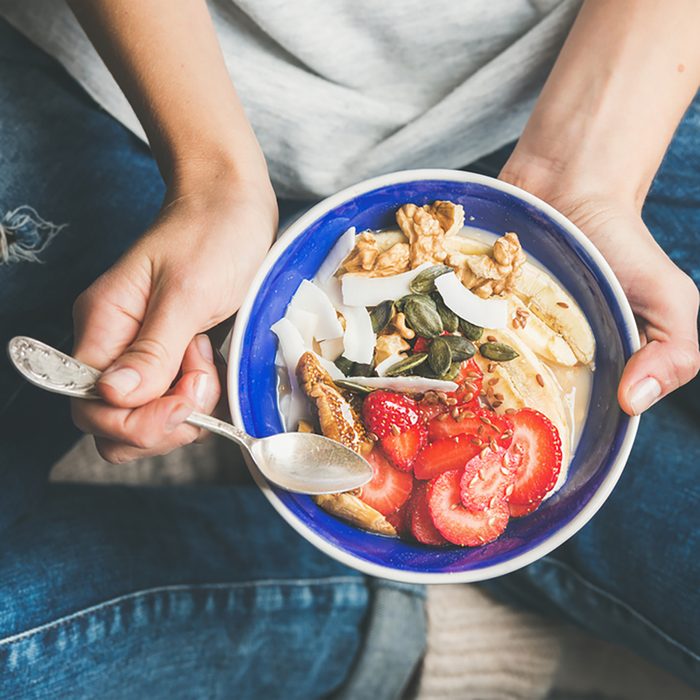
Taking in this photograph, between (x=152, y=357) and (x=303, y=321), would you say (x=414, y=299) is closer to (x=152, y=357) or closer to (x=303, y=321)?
(x=303, y=321)

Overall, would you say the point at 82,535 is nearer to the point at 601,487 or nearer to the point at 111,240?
the point at 111,240

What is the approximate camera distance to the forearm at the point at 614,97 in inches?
36.5

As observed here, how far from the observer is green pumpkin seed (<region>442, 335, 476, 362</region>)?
2.72ft

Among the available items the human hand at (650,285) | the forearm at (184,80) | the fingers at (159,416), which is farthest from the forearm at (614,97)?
the fingers at (159,416)

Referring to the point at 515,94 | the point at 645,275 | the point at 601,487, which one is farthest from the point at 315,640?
the point at 515,94

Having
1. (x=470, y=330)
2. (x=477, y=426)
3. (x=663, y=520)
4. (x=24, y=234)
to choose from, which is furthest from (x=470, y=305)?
(x=24, y=234)

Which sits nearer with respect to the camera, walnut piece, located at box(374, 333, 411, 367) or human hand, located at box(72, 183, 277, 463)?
human hand, located at box(72, 183, 277, 463)

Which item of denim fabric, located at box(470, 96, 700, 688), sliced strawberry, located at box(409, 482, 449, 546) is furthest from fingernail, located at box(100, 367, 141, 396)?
denim fabric, located at box(470, 96, 700, 688)

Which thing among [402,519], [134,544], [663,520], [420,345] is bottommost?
[663,520]

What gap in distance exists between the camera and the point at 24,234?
105 centimetres

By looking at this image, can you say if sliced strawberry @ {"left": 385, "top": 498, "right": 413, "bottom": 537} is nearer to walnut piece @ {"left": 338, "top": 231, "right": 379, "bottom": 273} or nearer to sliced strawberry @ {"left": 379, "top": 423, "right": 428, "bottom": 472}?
sliced strawberry @ {"left": 379, "top": 423, "right": 428, "bottom": 472}

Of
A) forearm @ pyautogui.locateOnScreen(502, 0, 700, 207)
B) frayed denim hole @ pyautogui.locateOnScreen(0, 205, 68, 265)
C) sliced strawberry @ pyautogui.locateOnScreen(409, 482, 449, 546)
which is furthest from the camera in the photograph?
frayed denim hole @ pyautogui.locateOnScreen(0, 205, 68, 265)

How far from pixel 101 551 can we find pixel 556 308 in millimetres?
722

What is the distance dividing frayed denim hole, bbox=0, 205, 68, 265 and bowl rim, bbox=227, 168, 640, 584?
419 mm
